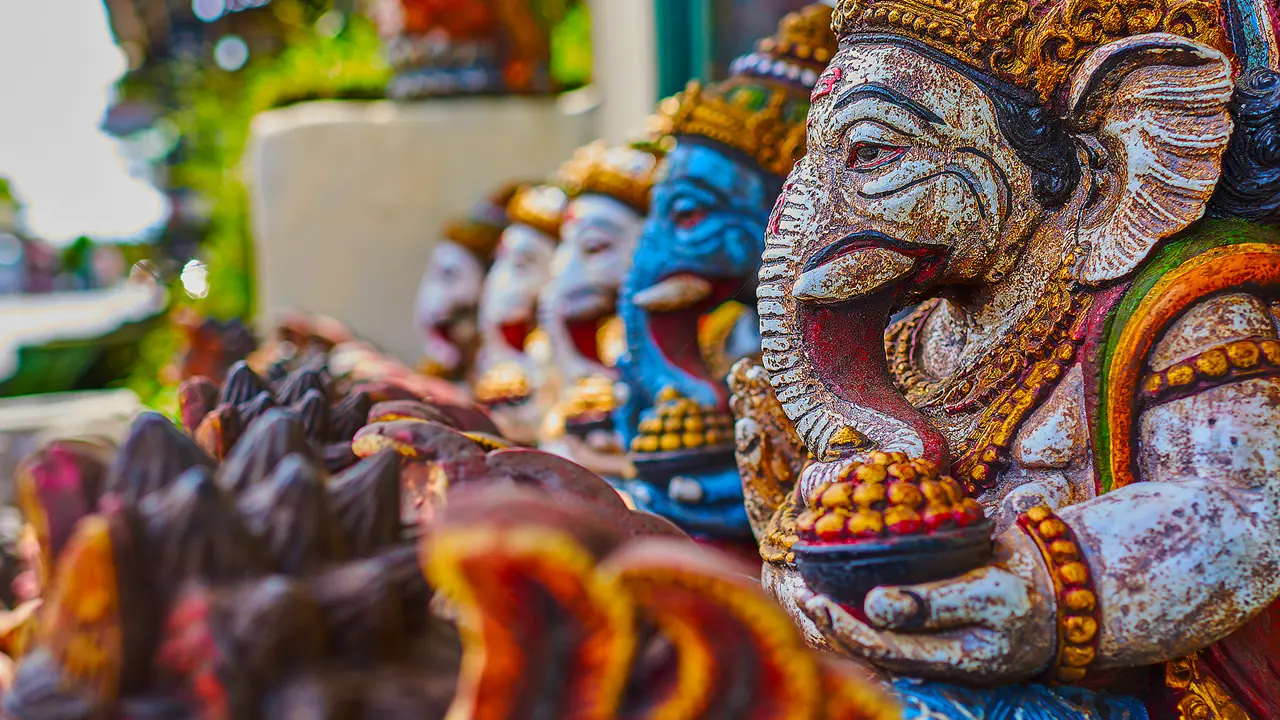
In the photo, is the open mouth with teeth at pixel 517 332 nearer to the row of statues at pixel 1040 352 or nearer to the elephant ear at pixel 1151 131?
the row of statues at pixel 1040 352

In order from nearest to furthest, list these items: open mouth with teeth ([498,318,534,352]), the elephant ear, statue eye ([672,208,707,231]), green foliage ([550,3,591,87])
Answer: the elephant ear, statue eye ([672,208,707,231]), open mouth with teeth ([498,318,534,352]), green foliage ([550,3,591,87])

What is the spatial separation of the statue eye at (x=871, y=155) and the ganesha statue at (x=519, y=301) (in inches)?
63.2

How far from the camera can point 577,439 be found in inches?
81.7

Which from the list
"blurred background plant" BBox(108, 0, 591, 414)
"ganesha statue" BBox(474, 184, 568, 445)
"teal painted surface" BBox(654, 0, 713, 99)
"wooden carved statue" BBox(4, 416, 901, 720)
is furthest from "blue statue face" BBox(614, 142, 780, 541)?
"teal painted surface" BBox(654, 0, 713, 99)

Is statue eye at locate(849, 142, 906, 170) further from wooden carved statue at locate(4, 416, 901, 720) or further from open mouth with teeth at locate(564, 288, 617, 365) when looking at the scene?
open mouth with teeth at locate(564, 288, 617, 365)

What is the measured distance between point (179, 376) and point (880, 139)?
186 centimetres

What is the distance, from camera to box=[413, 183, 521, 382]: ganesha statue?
10.5 ft

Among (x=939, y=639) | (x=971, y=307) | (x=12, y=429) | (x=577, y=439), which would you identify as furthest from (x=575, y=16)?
→ (x=939, y=639)

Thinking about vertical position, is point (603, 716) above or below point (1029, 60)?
below

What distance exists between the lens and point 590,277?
7.27ft

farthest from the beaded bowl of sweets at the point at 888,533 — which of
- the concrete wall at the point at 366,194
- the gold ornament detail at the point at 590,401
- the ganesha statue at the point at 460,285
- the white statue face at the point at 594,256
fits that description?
the concrete wall at the point at 366,194

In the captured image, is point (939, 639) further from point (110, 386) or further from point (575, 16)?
point (110, 386)

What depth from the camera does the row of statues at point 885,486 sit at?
641 mm

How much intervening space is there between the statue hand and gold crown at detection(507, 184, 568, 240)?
6.15 ft
